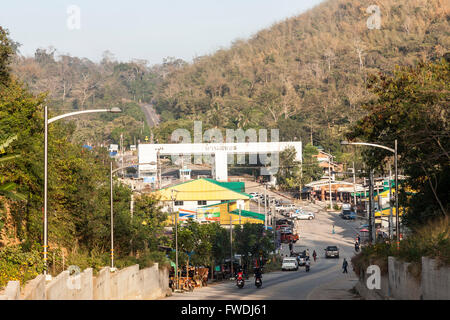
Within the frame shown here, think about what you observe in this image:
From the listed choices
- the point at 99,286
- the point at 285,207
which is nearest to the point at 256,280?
the point at 99,286

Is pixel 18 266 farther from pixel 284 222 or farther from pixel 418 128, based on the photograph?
pixel 284 222

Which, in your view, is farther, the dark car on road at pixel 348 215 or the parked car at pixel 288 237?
the dark car on road at pixel 348 215

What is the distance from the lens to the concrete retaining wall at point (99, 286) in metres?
16.8

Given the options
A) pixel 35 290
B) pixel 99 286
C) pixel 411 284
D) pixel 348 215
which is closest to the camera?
pixel 35 290

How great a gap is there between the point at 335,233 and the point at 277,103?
102 meters

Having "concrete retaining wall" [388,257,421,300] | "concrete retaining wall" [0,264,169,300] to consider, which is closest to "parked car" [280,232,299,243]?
"concrete retaining wall" [0,264,169,300]

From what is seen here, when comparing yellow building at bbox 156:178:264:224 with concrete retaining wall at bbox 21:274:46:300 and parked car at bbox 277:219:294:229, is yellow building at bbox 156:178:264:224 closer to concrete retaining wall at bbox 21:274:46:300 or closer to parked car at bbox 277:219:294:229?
parked car at bbox 277:219:294:229

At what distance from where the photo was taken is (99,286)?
26594mm

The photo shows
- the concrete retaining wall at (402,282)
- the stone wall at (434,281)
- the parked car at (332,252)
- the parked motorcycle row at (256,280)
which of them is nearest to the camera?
the stone wall at (434,281)

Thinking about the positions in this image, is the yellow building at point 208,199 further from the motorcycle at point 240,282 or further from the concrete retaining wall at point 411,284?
the concrete retaining wall at point 411,284

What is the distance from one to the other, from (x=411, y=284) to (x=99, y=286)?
453 inches

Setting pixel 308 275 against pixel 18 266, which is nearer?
pixel 18 266

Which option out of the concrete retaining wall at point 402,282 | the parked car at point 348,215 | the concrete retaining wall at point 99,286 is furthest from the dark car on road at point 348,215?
the concrete retaining wall at point 402,282

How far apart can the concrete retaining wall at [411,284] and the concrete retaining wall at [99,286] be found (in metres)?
10.8
